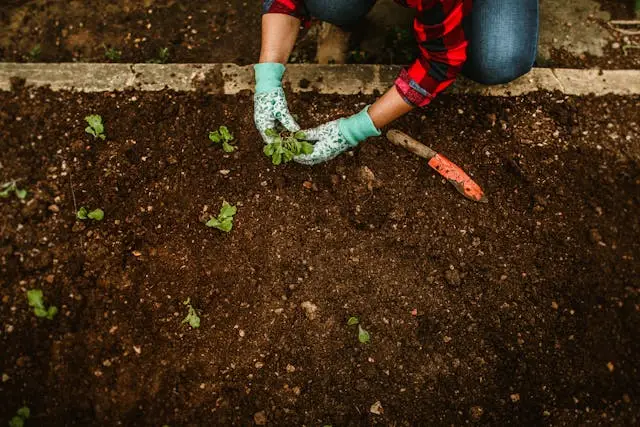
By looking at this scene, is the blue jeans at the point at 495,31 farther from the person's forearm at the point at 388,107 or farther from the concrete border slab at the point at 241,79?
the person's forearm at the point at 388,107

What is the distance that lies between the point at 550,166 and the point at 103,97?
6.51 feet

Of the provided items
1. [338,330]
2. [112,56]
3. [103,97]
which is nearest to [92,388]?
[338,330]

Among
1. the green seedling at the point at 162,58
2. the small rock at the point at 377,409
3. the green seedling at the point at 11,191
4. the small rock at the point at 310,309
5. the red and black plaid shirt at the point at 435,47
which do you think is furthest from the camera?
the green seedling at the point at 162,58

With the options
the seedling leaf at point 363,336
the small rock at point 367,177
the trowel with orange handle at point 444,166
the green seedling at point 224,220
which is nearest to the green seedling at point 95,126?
the green seedling at point 224,220

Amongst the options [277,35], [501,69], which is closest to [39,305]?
[277,35]

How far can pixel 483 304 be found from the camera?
1.70m

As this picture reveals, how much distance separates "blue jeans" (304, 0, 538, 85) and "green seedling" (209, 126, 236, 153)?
621mm

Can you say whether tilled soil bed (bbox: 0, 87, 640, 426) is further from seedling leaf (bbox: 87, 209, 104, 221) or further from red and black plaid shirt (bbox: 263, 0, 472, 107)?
red and black plaid shirt (bbox: 263, 0, 472, 107)

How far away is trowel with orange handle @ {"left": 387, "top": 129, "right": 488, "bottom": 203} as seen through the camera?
1.83 metres

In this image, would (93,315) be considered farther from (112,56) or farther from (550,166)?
(550,166)

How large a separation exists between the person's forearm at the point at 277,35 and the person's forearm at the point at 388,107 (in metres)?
0.47

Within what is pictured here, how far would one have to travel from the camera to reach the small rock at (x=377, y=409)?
156 centimetres

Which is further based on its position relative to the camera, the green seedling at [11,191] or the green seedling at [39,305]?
the green seedling at [11,191]

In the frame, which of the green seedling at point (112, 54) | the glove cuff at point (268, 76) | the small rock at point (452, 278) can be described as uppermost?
the glove cuff at point (268, 76)
